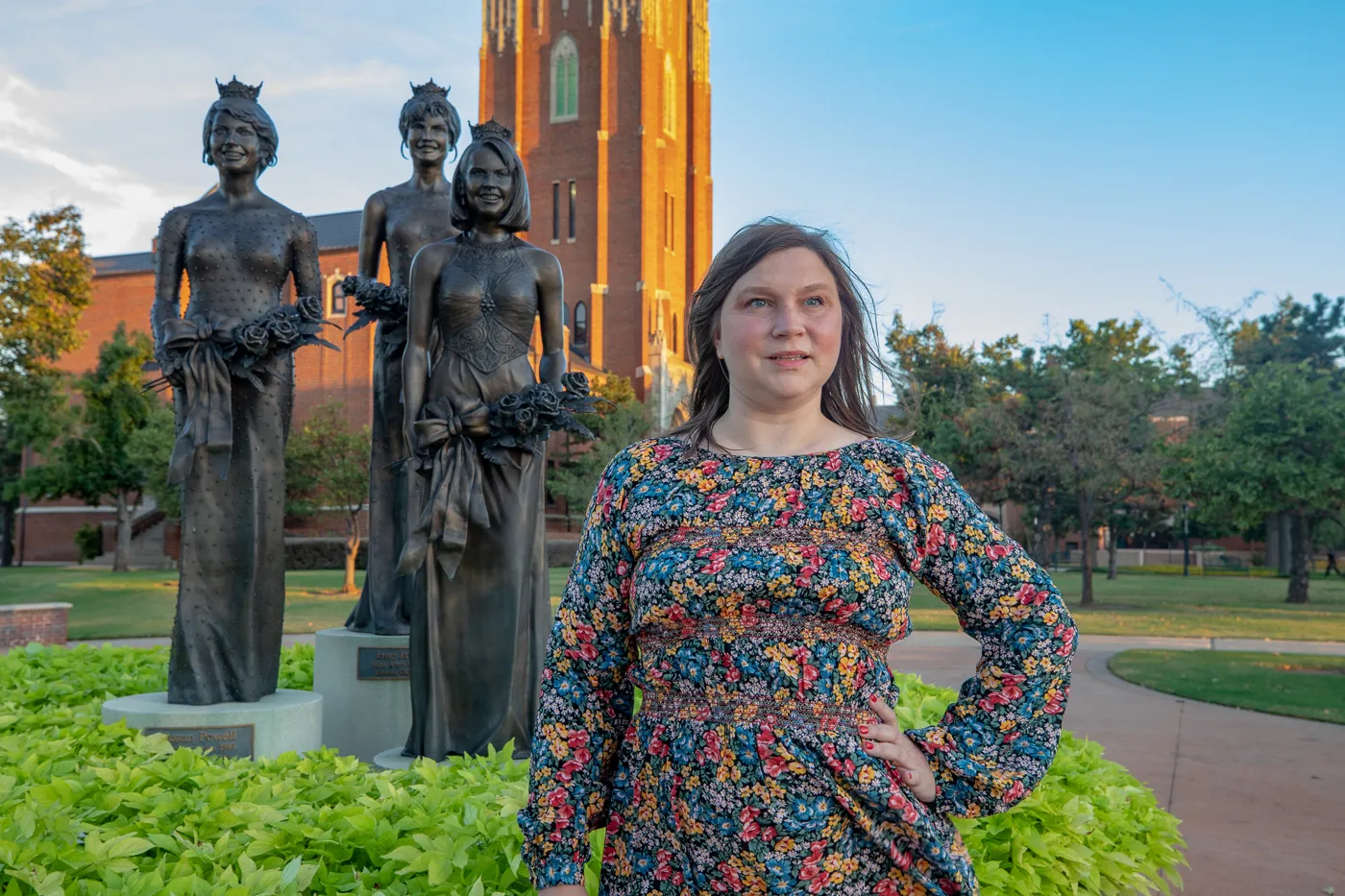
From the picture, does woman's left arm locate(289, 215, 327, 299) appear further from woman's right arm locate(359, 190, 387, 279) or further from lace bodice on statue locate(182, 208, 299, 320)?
woman's right arm locate(359, 190, 387, 279)

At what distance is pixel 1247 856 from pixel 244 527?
211 inches

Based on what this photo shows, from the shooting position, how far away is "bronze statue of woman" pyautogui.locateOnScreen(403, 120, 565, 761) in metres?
5.05

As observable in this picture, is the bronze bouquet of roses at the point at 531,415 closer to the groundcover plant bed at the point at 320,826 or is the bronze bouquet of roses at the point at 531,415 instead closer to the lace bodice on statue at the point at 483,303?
the lace bodice on statue at the point at 483,303

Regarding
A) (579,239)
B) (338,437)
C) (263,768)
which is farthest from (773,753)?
(579,239)

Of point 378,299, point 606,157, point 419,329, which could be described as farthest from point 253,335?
point 606,157

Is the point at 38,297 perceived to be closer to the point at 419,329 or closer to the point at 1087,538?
the point at 419,329

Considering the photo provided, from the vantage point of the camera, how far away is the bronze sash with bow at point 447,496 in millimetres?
4930

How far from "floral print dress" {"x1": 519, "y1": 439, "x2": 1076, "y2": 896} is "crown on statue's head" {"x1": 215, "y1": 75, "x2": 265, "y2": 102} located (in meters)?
4.60

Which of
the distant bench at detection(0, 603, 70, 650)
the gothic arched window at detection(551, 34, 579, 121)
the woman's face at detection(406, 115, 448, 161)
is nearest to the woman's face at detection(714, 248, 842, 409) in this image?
the woman's face at detection(406, 115, 448, 161)

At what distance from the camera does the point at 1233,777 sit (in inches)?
278

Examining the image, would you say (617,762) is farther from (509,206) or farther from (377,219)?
(377,219)

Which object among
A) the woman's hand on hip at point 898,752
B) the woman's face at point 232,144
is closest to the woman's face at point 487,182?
the woman's face at point 232,144

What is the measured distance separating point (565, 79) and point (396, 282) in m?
48.3

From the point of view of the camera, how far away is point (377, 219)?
691 centimetres
